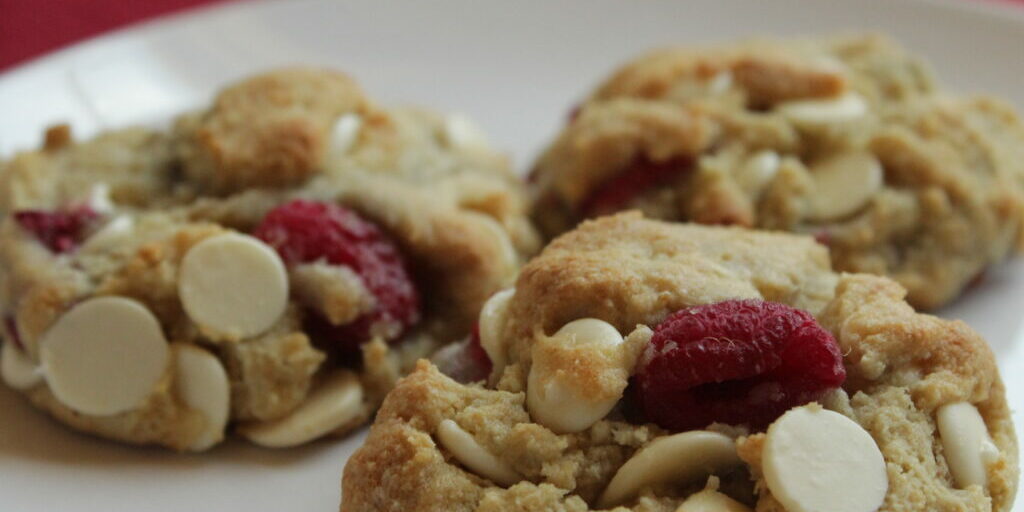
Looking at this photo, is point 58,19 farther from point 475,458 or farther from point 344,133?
point 475,458

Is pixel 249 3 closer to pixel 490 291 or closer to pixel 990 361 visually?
pixel 490 291

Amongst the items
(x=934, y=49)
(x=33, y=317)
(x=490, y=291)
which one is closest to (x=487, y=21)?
(x=934, y=49)

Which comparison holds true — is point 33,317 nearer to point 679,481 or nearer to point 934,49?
point 679,481

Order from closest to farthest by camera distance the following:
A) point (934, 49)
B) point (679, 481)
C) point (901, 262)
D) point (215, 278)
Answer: point (679, 481), point (215, 278), point (901, 262), point (934, 49)

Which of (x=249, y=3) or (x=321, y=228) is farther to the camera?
(x=249, y=3)

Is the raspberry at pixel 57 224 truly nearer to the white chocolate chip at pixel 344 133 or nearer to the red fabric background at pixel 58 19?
the white chocolate chip at pixel 344 133

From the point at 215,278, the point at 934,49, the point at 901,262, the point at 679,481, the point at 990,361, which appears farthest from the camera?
the point at 934,49

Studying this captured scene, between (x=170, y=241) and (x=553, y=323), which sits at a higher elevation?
(x=553, y=323)
